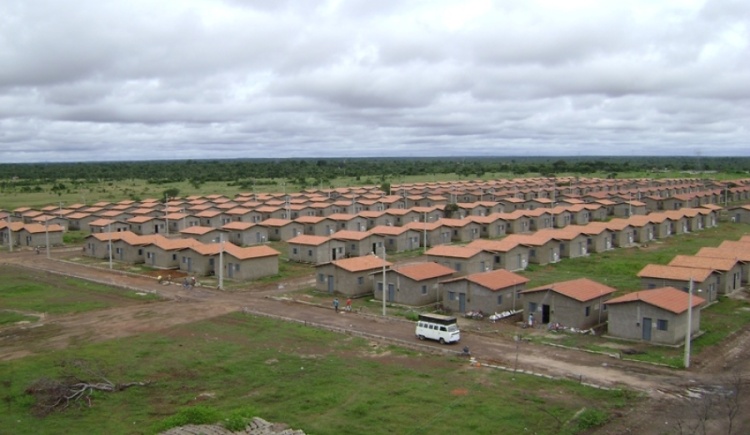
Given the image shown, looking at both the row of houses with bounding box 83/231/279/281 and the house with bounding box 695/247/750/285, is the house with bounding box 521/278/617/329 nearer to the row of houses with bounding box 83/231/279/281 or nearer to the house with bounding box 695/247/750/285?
the house with bounding box 695/247/750/285

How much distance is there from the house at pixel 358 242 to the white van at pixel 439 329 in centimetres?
3286

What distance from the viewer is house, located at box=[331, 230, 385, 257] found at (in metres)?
72.8

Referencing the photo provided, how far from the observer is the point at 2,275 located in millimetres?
63531

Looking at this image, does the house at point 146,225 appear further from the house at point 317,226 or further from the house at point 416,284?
the house at point 416,284

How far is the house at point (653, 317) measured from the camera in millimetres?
38125

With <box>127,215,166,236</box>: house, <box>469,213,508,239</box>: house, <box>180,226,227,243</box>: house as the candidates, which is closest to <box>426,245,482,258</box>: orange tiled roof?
<box>469,213,508,239</box>: house

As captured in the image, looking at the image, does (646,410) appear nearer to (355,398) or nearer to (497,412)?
(497,412)

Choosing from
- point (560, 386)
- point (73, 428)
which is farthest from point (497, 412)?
point (73, 428)

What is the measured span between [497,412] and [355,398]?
6.46 meters

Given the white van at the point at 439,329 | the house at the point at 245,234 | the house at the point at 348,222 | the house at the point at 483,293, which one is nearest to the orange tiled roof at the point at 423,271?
the house at the point at 483,293

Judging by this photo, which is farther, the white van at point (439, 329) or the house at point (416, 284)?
the house at point (416, 284)

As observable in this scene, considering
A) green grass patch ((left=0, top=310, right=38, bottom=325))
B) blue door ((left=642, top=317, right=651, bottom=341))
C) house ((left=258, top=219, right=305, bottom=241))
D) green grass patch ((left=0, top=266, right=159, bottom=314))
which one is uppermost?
house ((left=258, top=219, right=305, bottom=241))

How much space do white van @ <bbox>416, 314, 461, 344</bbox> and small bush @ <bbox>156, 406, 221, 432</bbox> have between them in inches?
636

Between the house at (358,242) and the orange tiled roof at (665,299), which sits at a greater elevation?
the orange tiled roof at (665,299)
